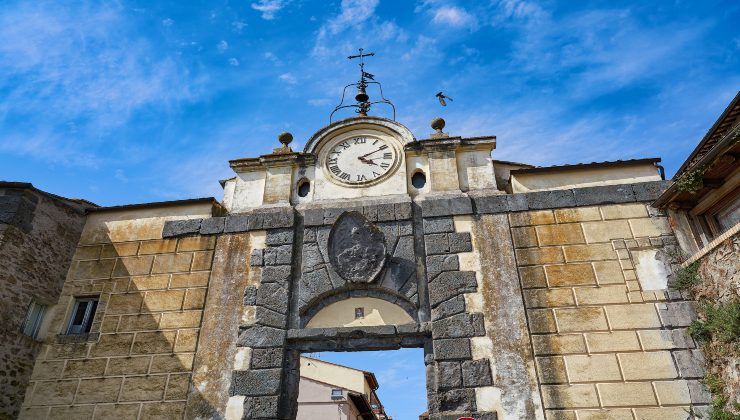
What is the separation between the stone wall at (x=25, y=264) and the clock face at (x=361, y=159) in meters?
4.94

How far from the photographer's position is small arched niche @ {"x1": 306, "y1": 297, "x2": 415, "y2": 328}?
8.12 metres

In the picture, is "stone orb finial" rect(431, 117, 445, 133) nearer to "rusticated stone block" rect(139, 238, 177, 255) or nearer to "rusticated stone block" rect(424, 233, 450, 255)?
"rusticated stone block" rect(424, 233, 450, 255)

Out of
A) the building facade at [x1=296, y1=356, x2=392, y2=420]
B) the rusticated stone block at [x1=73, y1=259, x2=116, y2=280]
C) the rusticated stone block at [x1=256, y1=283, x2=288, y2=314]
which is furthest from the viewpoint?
the building facade at [x1=296, y1=356, x2=392, y2=420]

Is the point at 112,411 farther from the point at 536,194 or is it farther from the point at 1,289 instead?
the point at 536,194

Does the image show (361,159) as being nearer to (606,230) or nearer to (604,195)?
(604,195)

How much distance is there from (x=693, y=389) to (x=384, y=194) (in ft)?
17.5

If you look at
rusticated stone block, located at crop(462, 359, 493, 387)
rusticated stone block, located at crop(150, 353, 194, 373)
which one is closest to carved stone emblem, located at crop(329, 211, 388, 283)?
rusticated stone block, located at crop(462, 359, 493, 387)

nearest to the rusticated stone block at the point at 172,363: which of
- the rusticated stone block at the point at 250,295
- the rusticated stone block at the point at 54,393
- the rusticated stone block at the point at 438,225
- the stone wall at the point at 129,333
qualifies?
the stone wall at the point at 129,333

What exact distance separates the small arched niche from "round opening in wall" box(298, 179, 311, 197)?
2288 millimetres

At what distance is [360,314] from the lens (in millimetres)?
8227

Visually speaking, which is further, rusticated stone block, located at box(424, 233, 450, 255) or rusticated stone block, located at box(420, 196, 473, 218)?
rusticated stone block, located at box(420, 196, 473, 218)

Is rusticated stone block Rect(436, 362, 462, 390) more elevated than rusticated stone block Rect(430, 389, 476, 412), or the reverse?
rusticated stone block Rect(436, 362, 462, 390)

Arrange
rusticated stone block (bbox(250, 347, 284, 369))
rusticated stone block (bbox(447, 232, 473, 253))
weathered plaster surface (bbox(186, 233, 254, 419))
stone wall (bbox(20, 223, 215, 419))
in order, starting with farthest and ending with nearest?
1. rusticated stone block (bbox(447, 232, 473, 253))
2. stone wall (bbox(20, 223, 215, 419))
3. rusticated stone block (bbox(250, 347, 284, 369))
4. weathered plaster surface (bbox(186, 233, 254, 419))

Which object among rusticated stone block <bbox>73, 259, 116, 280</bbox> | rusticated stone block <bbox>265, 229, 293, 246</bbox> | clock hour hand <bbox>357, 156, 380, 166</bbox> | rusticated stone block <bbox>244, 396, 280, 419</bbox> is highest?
clock hour hand <bbox>357, 156, 380, 166</bbox>
